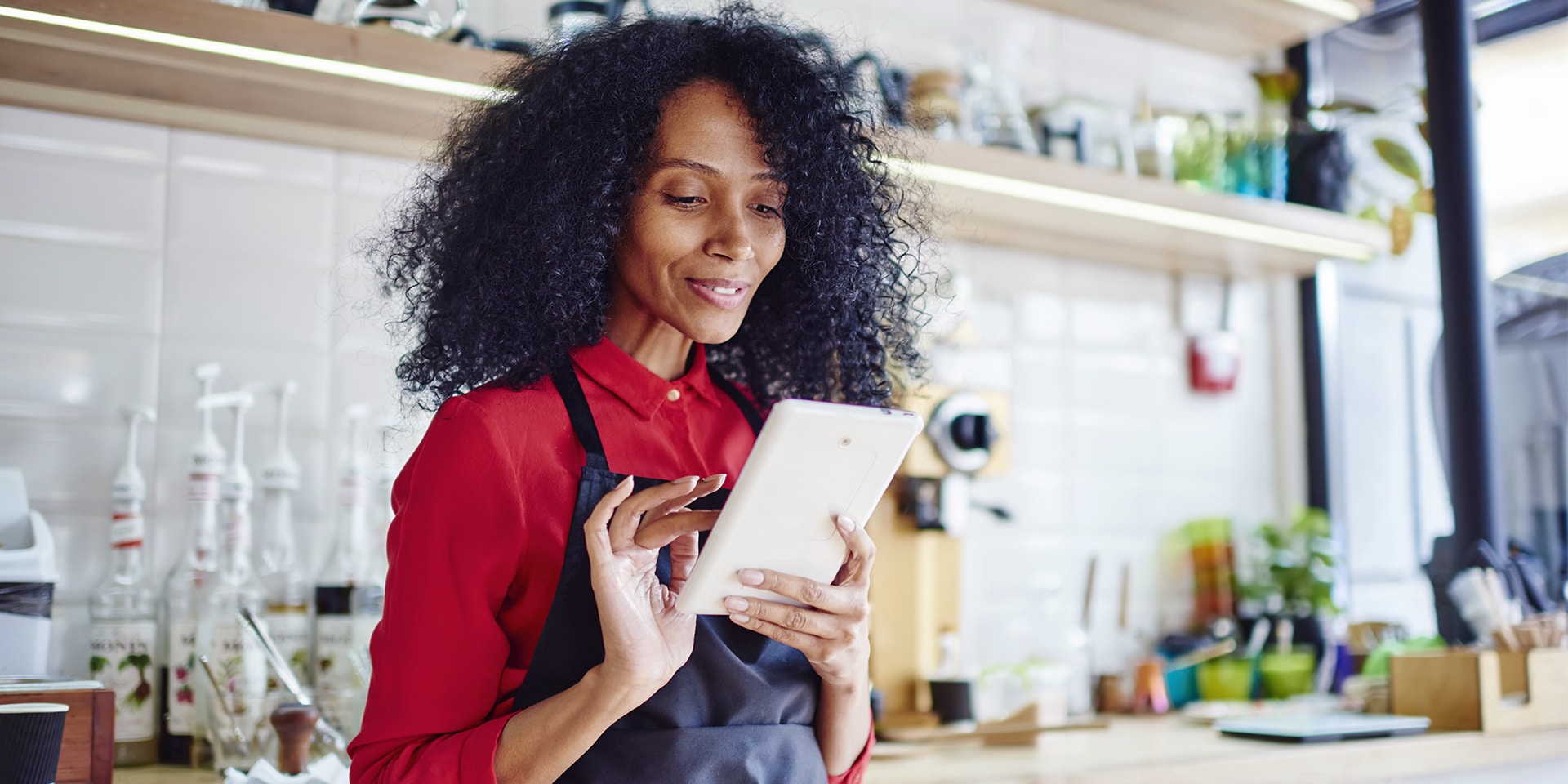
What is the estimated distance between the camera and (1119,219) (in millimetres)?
2225

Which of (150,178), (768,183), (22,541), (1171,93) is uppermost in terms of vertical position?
(1171,93)

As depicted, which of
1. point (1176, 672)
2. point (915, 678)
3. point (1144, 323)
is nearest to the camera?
point (915, 678)

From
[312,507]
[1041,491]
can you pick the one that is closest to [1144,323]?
[1041,491]

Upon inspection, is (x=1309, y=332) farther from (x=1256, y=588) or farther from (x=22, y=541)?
(x=22, y=541)

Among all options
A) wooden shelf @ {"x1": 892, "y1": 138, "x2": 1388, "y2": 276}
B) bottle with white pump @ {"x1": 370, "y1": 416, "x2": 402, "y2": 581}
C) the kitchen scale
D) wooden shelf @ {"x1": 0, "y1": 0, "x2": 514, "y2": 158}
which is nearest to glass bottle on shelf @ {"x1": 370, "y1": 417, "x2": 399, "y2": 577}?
bottle with white pump @ {"x1": 370, "y1": 416, "x2": 402, "y2": 581}

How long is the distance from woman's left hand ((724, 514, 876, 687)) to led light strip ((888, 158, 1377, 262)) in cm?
Result: 83

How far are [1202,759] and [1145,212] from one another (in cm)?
93

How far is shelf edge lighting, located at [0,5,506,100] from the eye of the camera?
1.42 metres

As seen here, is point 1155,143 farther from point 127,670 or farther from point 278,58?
point 127,670

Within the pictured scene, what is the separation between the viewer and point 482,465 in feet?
3.30

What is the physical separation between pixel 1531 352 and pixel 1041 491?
1.08 metres

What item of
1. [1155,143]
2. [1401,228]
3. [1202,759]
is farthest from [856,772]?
[1401,228]

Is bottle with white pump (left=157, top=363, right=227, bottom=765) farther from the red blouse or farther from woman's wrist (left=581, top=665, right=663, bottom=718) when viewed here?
woman's wrist (left=581, top=665, right=663, bottom=718)

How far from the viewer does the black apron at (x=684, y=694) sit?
1031 millimetres
